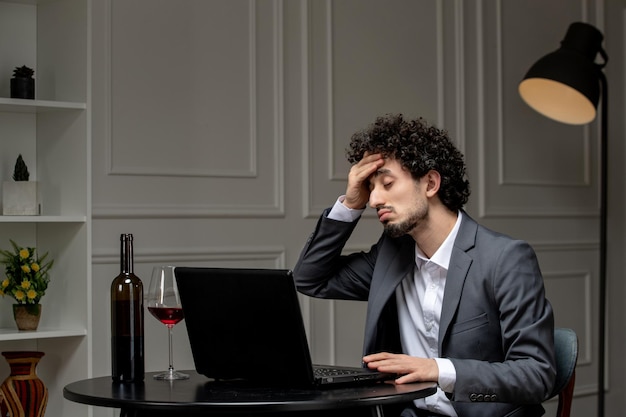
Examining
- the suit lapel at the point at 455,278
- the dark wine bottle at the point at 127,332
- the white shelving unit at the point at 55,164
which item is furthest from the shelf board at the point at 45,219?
the suit lapel at the point at 455,278

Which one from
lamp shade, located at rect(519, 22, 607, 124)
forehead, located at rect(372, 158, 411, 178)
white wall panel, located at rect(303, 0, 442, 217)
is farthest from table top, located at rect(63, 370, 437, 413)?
lamp shade, located at rect(519, 22, 607, 124)

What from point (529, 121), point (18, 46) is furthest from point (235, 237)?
point (529, 121)

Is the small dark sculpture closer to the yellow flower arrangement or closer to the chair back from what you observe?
the yellow flower arrangement

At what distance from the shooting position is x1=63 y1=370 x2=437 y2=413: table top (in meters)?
1.75

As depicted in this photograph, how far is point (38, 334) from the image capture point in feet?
9.43

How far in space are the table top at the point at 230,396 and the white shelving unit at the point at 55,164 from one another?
37.2 inches

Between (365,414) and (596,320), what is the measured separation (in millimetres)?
2895

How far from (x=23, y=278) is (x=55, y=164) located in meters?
0.38

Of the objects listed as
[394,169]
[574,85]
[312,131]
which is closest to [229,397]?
[394,169]

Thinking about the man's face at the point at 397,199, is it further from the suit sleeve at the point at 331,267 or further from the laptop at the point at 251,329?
the laptop at the point at 251,329

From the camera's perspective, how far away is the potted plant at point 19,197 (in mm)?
2984

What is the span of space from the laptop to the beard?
416 millimetres

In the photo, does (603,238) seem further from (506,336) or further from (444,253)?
(506,336)

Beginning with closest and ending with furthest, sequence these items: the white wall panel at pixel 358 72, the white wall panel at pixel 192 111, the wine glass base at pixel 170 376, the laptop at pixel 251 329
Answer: the laptop at pixel 251 329, the wine glass base at pixel 170 376, the white wall panel at pixel 192 111, the white wall panel at pixel 358 72
